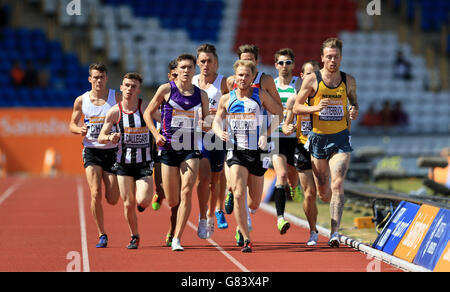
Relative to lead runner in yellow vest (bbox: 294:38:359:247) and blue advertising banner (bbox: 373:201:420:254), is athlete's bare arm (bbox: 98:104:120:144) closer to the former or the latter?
lead runner in yellow vest (bbox: 294:38:359:247)

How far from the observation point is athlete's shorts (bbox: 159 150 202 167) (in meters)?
9.93

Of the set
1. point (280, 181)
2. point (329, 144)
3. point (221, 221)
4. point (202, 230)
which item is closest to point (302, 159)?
point (280, 181)

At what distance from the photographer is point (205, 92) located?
10.2 m

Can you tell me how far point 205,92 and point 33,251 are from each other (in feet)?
9.09

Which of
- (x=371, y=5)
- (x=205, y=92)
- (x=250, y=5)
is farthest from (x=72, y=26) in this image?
(x=205, y=92)

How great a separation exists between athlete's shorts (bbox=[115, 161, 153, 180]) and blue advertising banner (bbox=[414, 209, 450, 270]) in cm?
331

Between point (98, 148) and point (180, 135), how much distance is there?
1.14 metres

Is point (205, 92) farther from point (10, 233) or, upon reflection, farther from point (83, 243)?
point (10, 233)

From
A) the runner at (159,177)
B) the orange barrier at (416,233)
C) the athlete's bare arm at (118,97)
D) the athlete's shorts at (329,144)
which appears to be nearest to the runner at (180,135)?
the runner at (159,177)

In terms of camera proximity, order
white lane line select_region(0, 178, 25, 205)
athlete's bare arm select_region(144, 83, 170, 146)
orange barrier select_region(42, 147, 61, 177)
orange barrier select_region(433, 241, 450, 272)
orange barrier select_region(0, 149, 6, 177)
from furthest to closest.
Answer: orange barrier select_region(42, 147, 61, 177) → orange barrier select_region(0, 149, 6, 177) → white lane line select_region(0, 178, 25, 205) → athlete's bare arm select_region(144, 83, 170, 146) → orange barrier select_region(433, 241, 450, 272)

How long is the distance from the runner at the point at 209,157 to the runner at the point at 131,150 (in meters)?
0.72

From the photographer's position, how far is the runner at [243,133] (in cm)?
986

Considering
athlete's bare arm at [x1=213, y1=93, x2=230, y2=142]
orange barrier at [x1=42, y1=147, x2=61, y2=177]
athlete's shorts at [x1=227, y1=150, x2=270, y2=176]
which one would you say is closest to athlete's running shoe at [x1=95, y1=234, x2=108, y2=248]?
athlete's shorts at [x1=227, y1=150, x2=270, y2=176]

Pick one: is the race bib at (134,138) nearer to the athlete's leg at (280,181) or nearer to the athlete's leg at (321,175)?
the athlete's leg at (280,181)
